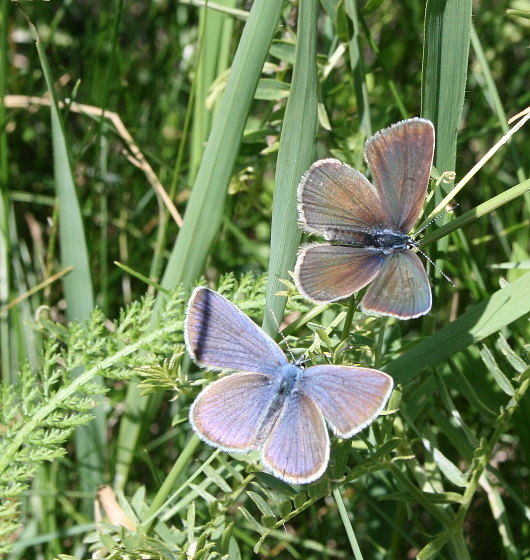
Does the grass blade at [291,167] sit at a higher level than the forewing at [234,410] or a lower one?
higher

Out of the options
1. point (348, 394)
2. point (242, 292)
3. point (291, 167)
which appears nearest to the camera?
point (348, 394)

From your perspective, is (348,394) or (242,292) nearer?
(348,394)

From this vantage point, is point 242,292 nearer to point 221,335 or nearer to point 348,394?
point 221,335

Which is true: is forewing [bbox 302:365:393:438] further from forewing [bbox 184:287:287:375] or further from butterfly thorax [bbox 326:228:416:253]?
butterfly thorax [bbox 326:228:416:253]

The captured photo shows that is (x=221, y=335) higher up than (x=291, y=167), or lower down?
lower down

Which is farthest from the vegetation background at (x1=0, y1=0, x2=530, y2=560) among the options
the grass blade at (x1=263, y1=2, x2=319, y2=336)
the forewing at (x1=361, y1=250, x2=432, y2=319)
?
the forewing at (x1=361, y1=250, x2=432, y2=319)

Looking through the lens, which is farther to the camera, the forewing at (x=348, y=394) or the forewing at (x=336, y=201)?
the forewing at (x=336, y=201)

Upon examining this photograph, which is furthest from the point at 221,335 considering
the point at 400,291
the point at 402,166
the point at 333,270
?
the point at 402,166

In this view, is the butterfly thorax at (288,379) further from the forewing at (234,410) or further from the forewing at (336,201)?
the forewing at (336,201)

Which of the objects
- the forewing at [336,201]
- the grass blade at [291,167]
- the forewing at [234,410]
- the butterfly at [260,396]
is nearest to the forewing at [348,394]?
the butterfly at [260,396]
